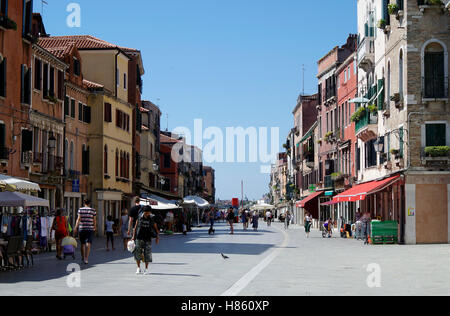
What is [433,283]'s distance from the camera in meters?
16.3

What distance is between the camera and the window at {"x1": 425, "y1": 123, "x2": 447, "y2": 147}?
124ft

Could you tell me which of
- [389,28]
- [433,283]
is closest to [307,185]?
[389,28]

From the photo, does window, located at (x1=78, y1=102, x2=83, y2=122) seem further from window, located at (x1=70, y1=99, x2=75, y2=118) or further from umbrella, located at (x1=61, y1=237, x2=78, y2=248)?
umbrella, located at (x1=61, y1=237, x2=78, y2=248)

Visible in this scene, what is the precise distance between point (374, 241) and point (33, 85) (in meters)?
17.6

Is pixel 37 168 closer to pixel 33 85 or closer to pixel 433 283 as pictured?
pixel 33 85

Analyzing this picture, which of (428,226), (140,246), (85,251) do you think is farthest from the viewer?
(428,226)

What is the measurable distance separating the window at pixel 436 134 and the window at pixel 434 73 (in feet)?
4.54

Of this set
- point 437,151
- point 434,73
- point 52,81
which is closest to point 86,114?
point 52,81

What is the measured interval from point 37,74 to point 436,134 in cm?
1887

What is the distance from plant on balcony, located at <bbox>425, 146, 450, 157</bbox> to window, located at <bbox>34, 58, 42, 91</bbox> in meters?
18.4

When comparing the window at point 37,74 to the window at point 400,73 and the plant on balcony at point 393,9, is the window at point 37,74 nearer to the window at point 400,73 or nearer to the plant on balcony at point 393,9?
the plant on balcony at point 393,9

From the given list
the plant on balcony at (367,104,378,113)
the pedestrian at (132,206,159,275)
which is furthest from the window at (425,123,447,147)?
the pedestrian at (132,206,159,275)

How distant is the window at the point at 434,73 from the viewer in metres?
37.8

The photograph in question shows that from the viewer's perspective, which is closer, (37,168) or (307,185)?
(37,168)
